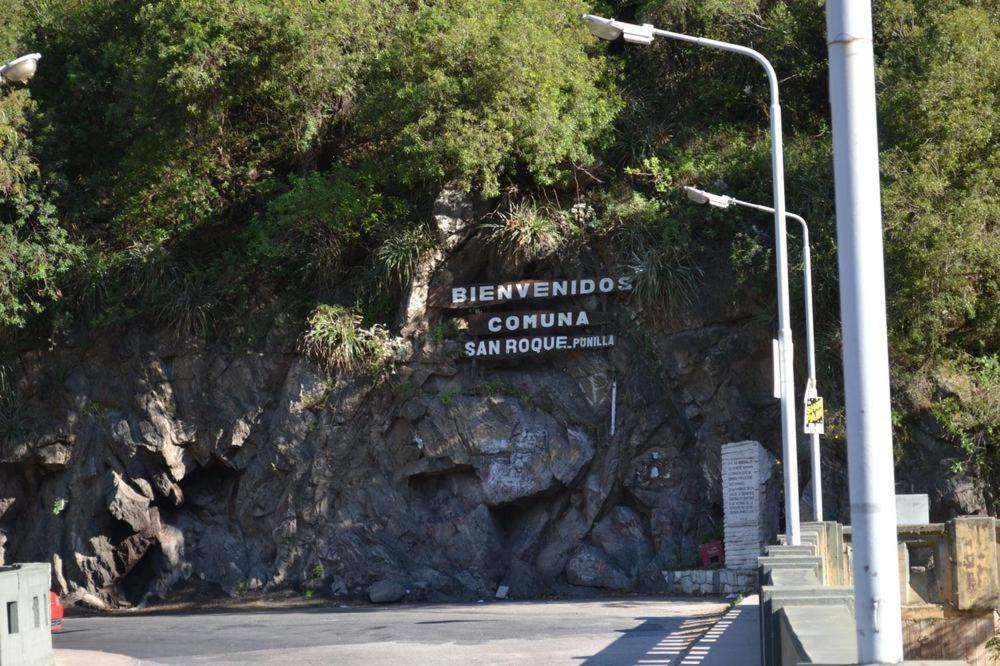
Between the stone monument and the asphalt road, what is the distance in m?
2.52

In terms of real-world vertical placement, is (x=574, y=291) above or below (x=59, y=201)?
below

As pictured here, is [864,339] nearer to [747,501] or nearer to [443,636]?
[443,636]

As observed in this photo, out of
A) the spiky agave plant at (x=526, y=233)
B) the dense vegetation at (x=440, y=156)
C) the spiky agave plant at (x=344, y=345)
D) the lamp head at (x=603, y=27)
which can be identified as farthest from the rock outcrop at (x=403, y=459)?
the lamp head at (x=603, y=27)

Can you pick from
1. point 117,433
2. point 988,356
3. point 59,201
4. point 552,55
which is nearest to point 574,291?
point 552,55

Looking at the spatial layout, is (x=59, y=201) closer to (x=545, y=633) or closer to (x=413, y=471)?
(x=413, y=471)

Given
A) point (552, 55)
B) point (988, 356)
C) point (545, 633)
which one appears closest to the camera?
point (545, 633)

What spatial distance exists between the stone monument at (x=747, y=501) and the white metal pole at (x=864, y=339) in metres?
Result: 19.4

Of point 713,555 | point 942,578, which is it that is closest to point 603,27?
point 942,578

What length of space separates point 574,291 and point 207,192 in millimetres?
10196

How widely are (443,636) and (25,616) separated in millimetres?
6100

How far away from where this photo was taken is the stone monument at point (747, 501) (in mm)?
24969

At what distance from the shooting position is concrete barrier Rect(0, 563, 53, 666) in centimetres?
1334

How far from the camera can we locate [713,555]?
83.7 ft

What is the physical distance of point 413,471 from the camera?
28.0m
